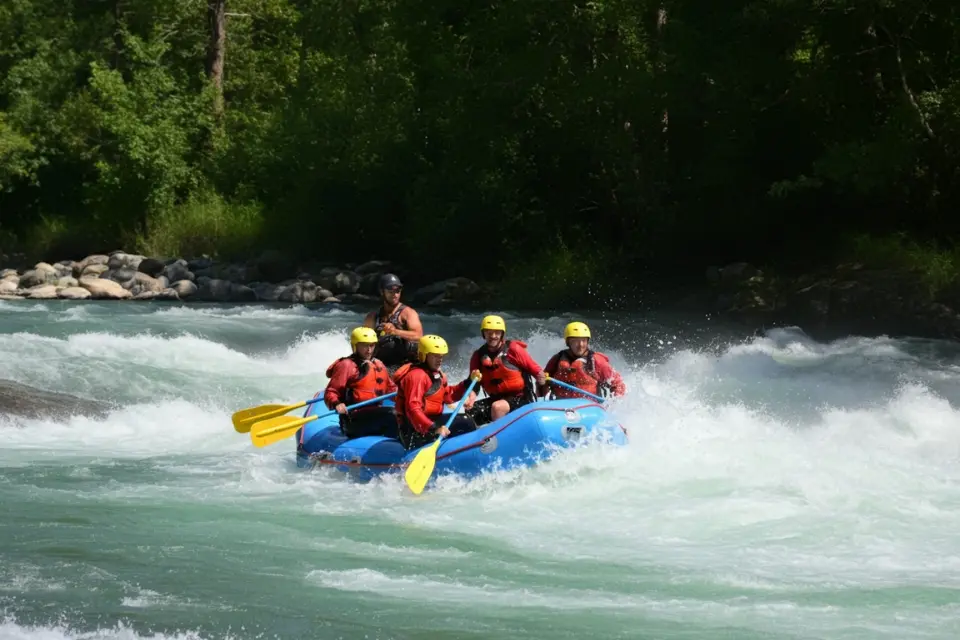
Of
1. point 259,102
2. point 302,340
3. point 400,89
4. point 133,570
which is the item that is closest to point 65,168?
point 259,102

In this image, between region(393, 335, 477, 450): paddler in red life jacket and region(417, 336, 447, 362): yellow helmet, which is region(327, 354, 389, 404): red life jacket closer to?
region(393, 335, 477, 450): paddler in red life jacket

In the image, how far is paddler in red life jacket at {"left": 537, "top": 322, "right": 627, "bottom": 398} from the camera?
10141 millimetres

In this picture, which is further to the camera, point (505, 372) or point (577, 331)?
point (577, 331)

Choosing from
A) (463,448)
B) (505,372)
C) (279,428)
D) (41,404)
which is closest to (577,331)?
(505,372)

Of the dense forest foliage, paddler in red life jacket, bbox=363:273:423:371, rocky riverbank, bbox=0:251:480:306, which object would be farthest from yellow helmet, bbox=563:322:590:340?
rocky riverbank, bbox=0:251:480:306

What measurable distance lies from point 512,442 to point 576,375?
1097 millimetres

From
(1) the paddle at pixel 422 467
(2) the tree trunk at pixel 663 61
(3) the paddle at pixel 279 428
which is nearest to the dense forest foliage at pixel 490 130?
(2) the tree trunk at pixel 663 61

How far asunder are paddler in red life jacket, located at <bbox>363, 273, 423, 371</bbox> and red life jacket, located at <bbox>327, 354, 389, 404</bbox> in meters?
0.60

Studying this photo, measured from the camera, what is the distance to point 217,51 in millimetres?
33531

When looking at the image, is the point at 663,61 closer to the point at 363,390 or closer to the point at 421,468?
the point at 363,390

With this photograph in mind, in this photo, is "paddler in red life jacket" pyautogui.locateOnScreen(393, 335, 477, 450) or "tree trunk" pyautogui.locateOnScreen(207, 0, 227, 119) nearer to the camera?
"paddler in red life jacket" pyautogui.locateOnScreen(393, 335, 477, 450)

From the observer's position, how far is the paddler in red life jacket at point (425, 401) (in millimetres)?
9492

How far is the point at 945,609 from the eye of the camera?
22.1ft

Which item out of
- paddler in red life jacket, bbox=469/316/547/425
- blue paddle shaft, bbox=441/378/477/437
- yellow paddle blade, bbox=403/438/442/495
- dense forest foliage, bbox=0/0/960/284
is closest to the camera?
yellow paddle blade, bbox=403/438/442/495
